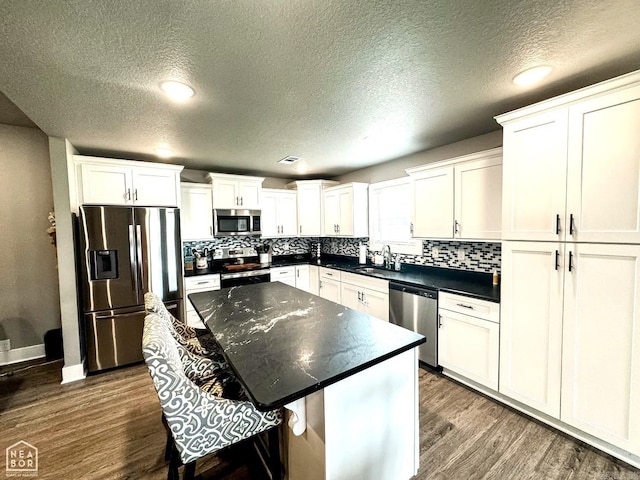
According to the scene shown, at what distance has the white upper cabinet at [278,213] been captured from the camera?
454 centimetres

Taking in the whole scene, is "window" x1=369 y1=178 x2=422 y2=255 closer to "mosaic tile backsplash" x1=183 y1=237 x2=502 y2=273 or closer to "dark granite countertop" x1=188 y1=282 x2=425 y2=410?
"mosaic tile backsplash" x1=183 y1=237 x2=502 y2=273

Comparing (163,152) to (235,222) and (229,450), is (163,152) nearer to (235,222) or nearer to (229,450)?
(235,222)

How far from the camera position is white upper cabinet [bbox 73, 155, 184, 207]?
2928 millimetres

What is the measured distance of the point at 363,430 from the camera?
4.24 ft

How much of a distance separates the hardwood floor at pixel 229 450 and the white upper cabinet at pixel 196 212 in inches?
80.9

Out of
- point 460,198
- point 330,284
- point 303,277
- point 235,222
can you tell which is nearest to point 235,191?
point 235,222

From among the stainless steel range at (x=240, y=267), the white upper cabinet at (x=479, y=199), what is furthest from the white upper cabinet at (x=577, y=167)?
the stainless steel range at (x=240, y=267)

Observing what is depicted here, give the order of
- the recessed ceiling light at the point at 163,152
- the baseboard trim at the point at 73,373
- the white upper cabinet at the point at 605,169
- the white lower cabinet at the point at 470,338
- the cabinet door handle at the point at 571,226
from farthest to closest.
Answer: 1. the recessed ceiling light at the point at 163,152
2. the baseboard trim at the point at 73,373
3. the white lower cabinet at the point at 470,338
4. the cabinet door handle at the point at 571,226
5. the white upper cabinet at the point at 605,169

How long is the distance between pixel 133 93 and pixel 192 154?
1.59 metres

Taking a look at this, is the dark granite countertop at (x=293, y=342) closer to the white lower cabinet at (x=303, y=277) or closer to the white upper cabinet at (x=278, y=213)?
the white lower cabinet at (x=303, y=277)

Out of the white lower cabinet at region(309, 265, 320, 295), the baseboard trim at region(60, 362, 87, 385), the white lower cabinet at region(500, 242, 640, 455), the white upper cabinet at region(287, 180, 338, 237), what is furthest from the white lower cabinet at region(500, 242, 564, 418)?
the baseboard trim at region(60, 362, 87, 385)

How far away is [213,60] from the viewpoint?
4.88ft

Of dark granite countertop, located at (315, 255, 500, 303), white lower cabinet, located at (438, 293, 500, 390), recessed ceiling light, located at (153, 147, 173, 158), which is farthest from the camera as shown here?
recessed ceiling light, located at (153, 147, 173, 158)

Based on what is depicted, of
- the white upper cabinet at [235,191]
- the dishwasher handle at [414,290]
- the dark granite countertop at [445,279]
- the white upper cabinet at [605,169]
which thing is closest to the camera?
the white upper cabinet at [605,169]
